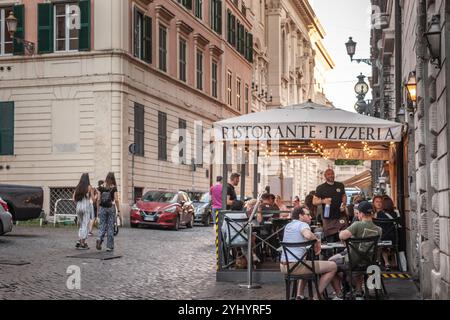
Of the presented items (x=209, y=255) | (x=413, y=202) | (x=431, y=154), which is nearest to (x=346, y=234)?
(x=431, y=154)

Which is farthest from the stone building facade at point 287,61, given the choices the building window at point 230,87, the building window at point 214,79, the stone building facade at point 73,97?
the stone building facade at point 73,97

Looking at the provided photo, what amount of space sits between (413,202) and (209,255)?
233 inches

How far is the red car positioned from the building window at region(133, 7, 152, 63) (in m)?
6.50

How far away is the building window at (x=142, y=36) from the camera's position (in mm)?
31867

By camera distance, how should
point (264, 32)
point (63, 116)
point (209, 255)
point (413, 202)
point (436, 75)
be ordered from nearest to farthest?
point (436, 75) < point (413, 202) < point (209, 255) < point (63, 116) < point (264, 32)

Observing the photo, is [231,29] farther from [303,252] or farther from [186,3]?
[303,252]

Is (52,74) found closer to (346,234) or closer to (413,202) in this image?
(413,202)

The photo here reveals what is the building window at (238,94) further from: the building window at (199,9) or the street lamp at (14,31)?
the street lamp at (14,31)

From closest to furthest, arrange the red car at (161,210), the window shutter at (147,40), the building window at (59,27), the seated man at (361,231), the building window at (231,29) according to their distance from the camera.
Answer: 1. the seated man at (361,231)
2. the red car at (161,210)
3. the building window at (59,27)
4. the window shutter at (147,40)
5. the building window at (231,29)

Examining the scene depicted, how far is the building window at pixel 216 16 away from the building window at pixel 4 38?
1516 cm

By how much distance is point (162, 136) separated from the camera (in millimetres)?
34781

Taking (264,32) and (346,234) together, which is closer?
(346,234)

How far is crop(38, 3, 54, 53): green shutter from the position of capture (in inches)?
1178

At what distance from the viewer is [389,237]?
1312 centimetres
